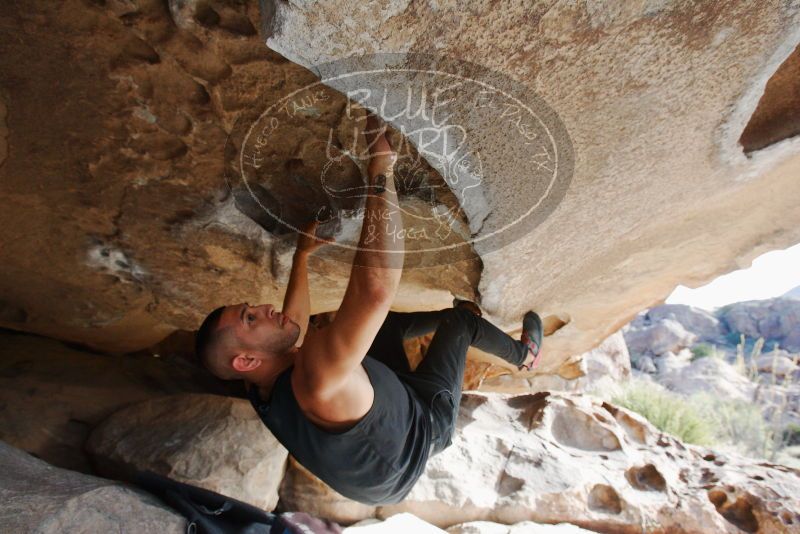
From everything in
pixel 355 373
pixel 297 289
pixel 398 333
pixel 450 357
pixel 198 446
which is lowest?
pixel 198 446

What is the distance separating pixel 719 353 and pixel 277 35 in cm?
1695

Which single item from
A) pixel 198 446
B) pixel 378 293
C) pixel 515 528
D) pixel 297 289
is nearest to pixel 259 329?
pixel 297 289

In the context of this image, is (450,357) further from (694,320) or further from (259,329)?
(694,320)

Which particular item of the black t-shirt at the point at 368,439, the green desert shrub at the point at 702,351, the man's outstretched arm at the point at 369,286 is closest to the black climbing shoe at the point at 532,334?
the black t-shirt at the point at 368,439

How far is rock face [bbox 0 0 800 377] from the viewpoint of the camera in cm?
112

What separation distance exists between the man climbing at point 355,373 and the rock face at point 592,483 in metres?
1.07

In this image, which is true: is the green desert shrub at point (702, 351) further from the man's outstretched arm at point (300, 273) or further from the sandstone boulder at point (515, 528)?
the man's outstretched arm at point (300, 273)

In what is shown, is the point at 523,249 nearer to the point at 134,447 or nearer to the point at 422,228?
the point at 422,228

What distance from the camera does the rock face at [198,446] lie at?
2.21 meters

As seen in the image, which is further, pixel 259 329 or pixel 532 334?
pixel 532 334

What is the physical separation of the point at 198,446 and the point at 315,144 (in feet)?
5.05

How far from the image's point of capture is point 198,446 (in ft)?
7.55

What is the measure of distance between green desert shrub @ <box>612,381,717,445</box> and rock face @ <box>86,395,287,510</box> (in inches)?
163

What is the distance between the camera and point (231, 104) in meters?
1.48
